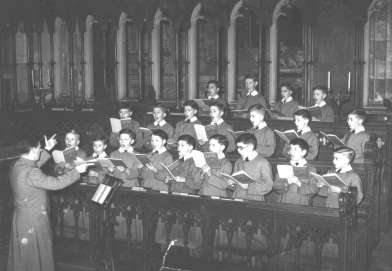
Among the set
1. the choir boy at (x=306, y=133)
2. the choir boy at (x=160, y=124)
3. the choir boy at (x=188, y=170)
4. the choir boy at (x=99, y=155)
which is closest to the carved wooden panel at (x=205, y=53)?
the choir boy at (x=160, y=124)

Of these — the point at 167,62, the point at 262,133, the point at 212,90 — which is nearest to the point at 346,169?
the point at 262,133

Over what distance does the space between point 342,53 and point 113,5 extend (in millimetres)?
4850

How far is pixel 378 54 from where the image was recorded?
10938 millimetres

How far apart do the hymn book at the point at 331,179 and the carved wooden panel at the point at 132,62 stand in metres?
7.83

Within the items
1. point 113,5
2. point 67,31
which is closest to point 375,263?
point 113,5

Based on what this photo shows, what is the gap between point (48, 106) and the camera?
12.9 m

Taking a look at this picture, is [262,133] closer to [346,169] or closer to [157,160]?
[157,160]

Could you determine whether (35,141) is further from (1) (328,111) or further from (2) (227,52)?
(2) (227,52)

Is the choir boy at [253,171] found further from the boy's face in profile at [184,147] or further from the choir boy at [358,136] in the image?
the choir boy at [358,136]

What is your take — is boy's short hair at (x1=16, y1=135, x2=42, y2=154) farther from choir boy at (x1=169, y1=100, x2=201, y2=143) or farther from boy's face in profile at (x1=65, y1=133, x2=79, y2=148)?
choir boy at (x1=169, y1=100, x2=201, y2=143)

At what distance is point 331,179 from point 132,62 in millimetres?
8244

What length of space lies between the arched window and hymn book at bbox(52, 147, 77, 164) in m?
5.97

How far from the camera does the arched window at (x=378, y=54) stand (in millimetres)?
10844

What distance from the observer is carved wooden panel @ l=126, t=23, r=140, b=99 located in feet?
43.3
